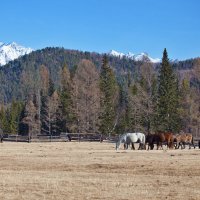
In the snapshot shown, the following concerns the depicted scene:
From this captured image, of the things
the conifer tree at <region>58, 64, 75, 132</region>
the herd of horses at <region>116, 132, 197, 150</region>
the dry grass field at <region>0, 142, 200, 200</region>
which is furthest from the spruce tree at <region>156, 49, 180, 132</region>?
the dry grass field at <region>0, 142, 200, 200</region>

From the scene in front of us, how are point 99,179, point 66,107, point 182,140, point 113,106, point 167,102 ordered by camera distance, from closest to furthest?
1. point 99,179
2. point 182,140
3. point 167,102
4. point 113,106
5. point 66,107

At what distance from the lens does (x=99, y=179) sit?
913 inches

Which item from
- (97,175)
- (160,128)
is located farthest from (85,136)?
(97,175)

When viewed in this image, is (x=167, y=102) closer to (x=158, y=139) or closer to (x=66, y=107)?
(x=66, y=107)

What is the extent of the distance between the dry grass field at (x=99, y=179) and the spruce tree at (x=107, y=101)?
57.7m

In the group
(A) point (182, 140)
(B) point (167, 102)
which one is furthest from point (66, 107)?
(A) point (182, 140)

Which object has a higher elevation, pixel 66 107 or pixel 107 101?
pixel 107 101

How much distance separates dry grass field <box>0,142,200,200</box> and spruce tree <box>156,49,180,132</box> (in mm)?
53281

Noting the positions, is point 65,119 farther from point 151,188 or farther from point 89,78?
point 151,188

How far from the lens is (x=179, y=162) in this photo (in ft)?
101

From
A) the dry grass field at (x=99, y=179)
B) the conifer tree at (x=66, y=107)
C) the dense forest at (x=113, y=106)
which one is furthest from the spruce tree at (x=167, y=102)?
the dry grass field at (x=99, y=179)

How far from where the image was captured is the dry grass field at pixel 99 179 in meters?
18.8

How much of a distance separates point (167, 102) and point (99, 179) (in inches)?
2550

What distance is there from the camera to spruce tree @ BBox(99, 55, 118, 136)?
92312 millimetres
